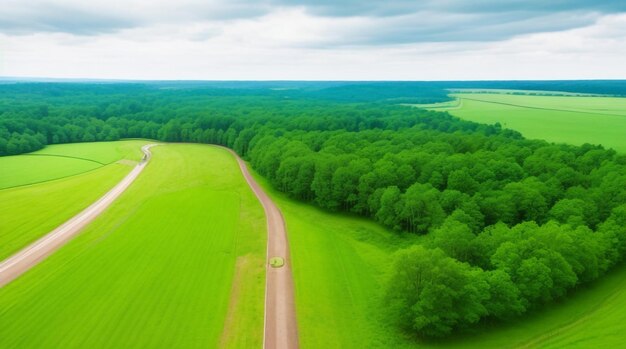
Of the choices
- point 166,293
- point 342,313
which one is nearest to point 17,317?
point 166,293

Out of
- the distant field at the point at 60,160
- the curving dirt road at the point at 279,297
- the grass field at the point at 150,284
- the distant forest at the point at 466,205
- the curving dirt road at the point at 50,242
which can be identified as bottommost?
the distant field at the point at 60,160

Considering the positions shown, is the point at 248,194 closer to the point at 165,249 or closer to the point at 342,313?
the point at 165,249

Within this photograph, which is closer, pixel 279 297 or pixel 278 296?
pixel 279 297

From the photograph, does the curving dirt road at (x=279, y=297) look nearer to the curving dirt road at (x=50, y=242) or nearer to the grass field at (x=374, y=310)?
the grass field at (x=374, y=310)

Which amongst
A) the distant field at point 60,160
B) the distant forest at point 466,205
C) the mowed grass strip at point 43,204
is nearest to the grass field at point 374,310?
the distant forest at point 466,205

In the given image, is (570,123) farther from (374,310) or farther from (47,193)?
(47,193)

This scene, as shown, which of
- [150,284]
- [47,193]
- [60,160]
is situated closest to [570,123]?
[150,284]
